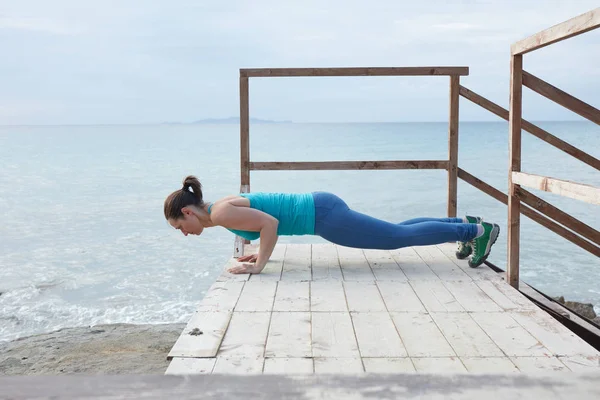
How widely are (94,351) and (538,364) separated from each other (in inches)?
154

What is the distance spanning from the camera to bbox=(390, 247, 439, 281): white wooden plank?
3840 mm

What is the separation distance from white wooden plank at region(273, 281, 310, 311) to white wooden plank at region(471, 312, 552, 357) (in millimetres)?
876

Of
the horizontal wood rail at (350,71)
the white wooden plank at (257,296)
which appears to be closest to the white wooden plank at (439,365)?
the white wooden plank at (257,296)

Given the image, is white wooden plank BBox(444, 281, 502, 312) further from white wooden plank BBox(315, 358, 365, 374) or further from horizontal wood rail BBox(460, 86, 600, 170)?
horizontal wood rail BBox(460, 86, 600, 170)

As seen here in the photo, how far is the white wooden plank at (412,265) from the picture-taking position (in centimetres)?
384

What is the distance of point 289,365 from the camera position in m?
2.38

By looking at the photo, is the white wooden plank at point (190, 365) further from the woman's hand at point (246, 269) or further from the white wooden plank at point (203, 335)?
the woman's hand at point (246, 269)

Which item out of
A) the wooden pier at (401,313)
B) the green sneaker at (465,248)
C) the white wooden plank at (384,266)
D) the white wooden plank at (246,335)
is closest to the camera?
the wooden pier at (401,313)

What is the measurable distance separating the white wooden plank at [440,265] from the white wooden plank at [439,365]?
1387 millimetres

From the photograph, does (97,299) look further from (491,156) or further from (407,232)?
(491,156)

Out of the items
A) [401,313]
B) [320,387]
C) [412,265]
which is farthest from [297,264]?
[320,387]

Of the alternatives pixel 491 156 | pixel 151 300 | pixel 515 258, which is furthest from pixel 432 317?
pixel 491 156

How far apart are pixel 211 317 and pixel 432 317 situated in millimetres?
1086

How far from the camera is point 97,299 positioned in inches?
369
